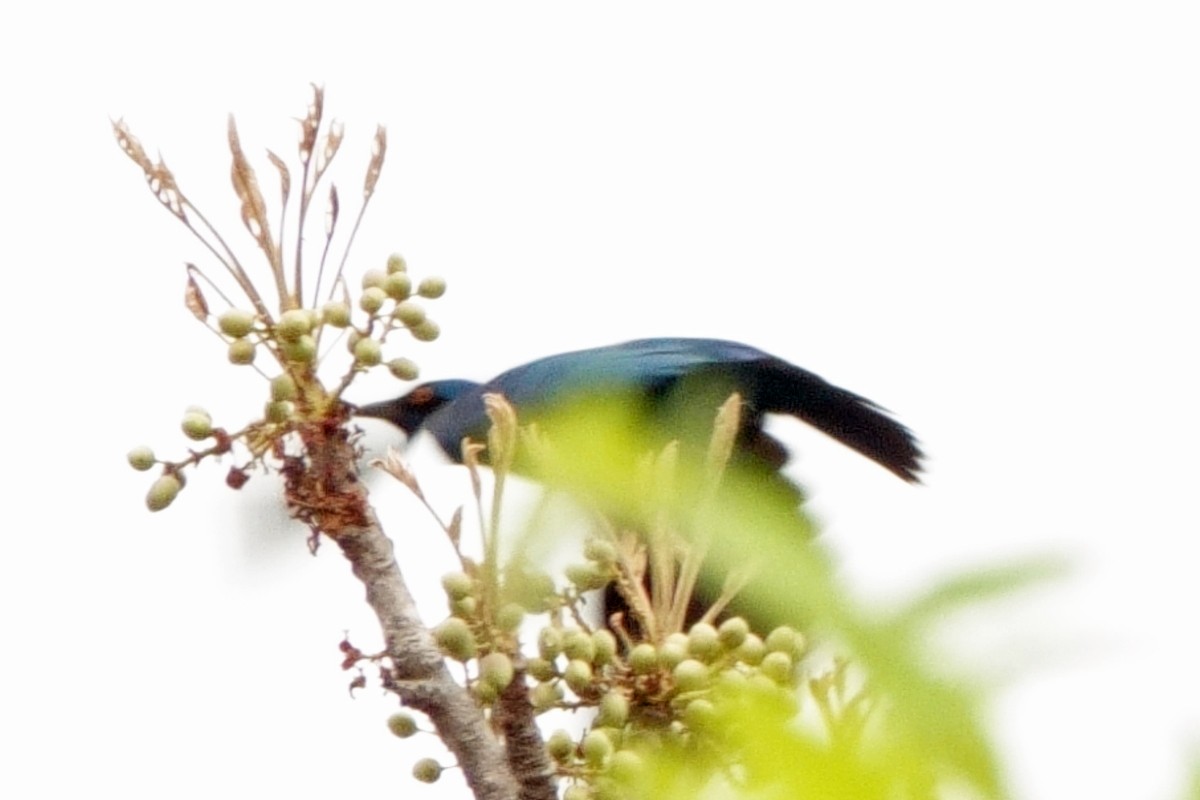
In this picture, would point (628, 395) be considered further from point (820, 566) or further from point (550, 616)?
point (550, 616)

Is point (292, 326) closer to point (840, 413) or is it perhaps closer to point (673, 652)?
point (673, 652)

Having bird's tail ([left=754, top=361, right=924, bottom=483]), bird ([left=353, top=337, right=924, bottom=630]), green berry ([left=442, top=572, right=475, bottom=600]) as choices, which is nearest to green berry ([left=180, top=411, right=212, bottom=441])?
green berry ([left=442, top=572, right=475, bottom=600])

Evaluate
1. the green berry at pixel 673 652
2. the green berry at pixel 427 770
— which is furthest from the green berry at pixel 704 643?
the green berry at pixel 427 770

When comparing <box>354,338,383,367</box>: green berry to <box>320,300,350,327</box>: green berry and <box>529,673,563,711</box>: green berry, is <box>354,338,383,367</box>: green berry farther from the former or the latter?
<box>529,673,563,711</box>: green berry

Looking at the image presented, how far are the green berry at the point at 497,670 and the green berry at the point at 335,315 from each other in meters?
0.38

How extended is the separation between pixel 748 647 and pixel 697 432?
0.22 m

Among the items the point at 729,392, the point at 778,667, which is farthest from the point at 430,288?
the point at 729,392

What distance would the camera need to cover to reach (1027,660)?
0.34 metres

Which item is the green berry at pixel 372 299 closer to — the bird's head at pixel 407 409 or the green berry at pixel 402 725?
the green berry at pixel 402 725

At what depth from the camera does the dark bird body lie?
9.09ft

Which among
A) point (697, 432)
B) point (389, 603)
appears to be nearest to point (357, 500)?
point (389, 603)

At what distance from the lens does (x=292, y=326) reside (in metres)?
1.55

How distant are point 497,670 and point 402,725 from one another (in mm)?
255

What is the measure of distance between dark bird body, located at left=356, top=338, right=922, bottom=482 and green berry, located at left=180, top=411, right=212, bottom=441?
0.84 metres
